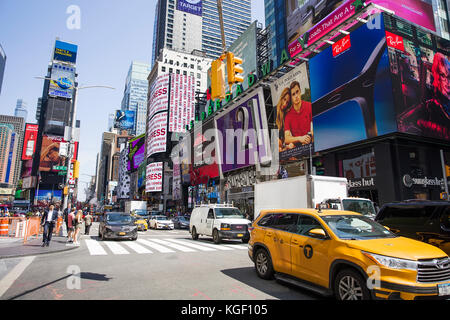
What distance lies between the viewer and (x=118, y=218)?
17.8m

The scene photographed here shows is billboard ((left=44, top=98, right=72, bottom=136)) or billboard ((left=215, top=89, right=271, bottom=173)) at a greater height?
billboard ((left=44, top=98, right=72, bottom=136))

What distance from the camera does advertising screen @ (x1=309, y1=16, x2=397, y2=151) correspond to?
23.2 m

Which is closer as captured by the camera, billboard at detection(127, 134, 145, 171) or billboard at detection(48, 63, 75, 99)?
billboard at detection(127, 134, 145, 171)

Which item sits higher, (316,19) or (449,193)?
(316,19)

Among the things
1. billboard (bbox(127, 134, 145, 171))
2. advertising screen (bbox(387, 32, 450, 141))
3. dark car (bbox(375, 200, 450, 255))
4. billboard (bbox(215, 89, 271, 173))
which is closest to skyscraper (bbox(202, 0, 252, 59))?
billboard (bbox(127, 134, 145, 171))

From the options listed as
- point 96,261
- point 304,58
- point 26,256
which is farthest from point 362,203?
point 304,58

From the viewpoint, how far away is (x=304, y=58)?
3503 cm

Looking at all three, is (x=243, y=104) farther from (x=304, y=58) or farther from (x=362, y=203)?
(x=362, y=203)

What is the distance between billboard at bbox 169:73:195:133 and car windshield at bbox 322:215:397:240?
287 ft

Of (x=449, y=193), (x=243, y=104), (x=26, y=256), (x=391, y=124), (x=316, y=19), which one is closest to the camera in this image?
(x=26, y=256)

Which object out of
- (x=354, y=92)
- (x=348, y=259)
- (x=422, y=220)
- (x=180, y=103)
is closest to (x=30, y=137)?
(x=180, y=103)

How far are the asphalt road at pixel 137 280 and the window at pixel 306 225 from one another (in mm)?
1226

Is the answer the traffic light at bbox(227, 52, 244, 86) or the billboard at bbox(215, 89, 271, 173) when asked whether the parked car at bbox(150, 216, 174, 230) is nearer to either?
the billboard at bbox(215, 89, 271, 173)
